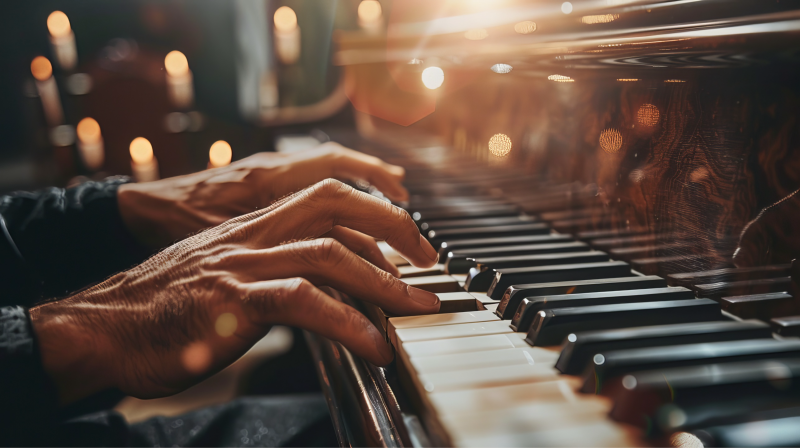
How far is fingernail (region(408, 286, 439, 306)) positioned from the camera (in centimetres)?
80

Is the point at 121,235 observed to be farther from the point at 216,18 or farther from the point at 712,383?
the point at 216,18

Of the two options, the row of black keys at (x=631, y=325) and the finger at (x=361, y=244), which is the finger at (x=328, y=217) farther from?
the row of black keys at (x=631, y=325)

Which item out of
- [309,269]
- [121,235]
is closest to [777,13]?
[309,269]

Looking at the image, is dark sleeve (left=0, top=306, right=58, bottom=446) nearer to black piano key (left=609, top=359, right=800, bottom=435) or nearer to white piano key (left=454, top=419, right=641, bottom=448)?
white piano key (left=454, top=419, right=641, bottom=448)

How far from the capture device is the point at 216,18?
5199mm

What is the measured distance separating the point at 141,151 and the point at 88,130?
52 centimetres

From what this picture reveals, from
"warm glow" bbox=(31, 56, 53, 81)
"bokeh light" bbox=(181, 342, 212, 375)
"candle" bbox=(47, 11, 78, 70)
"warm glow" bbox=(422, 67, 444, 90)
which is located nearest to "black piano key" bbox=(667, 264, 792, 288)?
"bokeh light" bbox=(181, 342, 212, 375)

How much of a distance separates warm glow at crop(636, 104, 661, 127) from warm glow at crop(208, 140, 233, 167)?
379cm

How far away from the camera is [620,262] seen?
0.97 meters

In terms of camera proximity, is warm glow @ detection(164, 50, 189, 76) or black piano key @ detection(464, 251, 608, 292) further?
warm glow @ detection(164, 50, 189, 76)

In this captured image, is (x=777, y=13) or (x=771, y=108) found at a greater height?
(x=777, y=13)

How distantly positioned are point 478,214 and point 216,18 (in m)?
4.88

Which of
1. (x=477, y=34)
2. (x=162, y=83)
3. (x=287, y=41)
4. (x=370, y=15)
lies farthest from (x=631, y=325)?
(x=162, y=83)

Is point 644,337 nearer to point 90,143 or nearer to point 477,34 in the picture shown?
point 477,34
